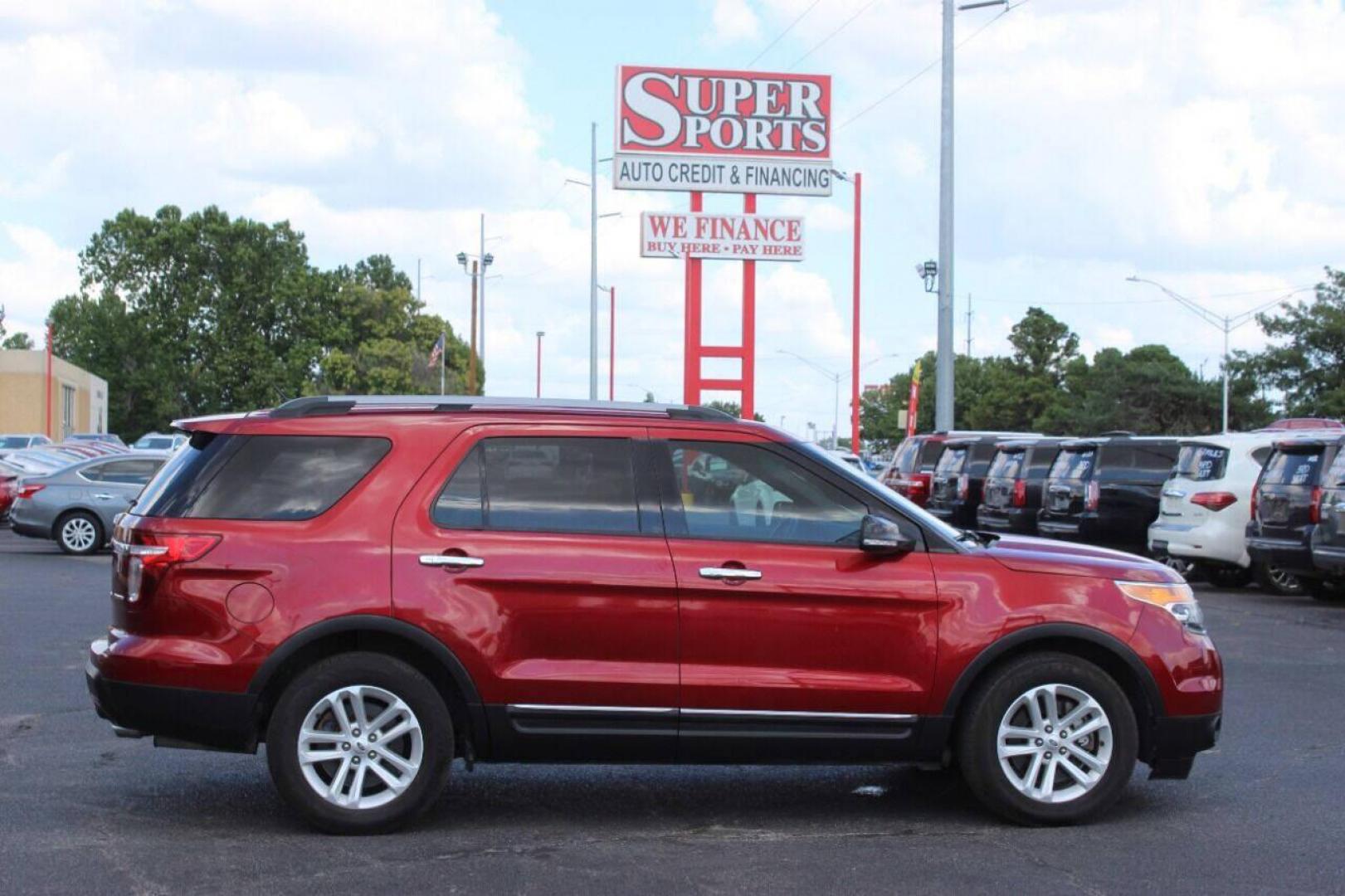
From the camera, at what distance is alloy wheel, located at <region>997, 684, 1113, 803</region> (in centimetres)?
679

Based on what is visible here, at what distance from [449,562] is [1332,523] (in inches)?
448

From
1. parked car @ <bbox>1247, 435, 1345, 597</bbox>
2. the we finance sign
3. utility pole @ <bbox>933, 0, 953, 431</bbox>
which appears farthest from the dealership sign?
parked car @ <bbox>1247, 435, 1345, 597</bbox>

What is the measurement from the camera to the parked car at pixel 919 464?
87.6 feet

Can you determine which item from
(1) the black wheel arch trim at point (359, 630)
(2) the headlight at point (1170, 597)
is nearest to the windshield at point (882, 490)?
(2) the headlight at point (1170, 597)

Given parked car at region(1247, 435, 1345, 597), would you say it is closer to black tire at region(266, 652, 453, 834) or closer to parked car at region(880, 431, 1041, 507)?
parked car at region(880, 431, 1041, 507)

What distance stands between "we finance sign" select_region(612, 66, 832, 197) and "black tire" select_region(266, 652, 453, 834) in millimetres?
27283

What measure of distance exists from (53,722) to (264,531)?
10.7 ft

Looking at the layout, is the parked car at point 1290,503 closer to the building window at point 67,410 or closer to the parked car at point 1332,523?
the parked car at point 1332,523

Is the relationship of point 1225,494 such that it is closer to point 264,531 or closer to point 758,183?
point 264,531

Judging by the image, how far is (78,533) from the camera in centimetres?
2248

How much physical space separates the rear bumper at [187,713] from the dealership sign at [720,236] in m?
27.9

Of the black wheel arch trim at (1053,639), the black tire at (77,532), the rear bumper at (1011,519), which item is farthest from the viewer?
the rear bumper at (1011,519)

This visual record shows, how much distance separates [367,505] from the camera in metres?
6.64

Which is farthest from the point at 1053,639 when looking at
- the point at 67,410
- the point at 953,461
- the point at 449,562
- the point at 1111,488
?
the point at 67,410
